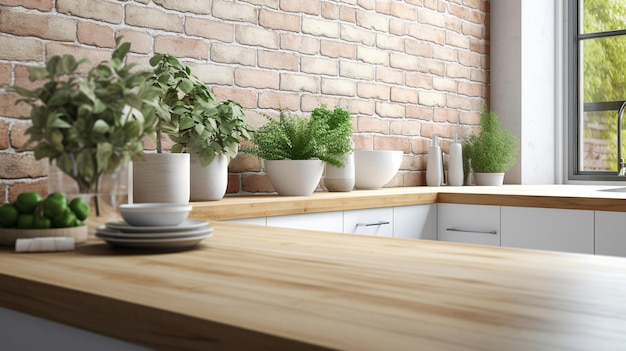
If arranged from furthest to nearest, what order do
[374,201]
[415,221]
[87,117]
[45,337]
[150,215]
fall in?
[415,221]
[374,201]
[150,215]
[87,117]
[45,337]

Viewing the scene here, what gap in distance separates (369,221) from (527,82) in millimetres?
1978

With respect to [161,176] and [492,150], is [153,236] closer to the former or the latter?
[161,176]

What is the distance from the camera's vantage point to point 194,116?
2.12 meters

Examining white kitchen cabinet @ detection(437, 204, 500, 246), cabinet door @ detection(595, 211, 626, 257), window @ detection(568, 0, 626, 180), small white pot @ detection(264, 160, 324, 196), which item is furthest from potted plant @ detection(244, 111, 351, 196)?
window @ detection(568, 0, 626, 180)

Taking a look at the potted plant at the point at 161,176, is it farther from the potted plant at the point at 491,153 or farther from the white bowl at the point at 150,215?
the potted plant at the point at 491,153

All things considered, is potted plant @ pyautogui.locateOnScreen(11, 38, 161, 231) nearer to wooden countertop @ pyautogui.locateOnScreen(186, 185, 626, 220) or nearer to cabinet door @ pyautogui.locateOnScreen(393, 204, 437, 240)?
wooden countertop @ pyautogui.locateOnScreen(186, 185, 626, 220)

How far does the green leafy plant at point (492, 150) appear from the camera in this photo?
3.63 metres

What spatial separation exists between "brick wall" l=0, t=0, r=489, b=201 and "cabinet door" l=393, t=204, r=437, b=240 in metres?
0.54

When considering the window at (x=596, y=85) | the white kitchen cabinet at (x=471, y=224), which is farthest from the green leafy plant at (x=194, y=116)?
the window at (x=596, y=85)

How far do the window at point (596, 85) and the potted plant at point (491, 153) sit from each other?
26.5 inches

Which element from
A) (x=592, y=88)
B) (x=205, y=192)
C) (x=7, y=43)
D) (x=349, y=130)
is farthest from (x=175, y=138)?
(x=592, y=88)

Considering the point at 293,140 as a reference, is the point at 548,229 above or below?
below

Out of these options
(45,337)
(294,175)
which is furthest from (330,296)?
(294,175)

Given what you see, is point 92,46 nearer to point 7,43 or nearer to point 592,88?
point 7,43
